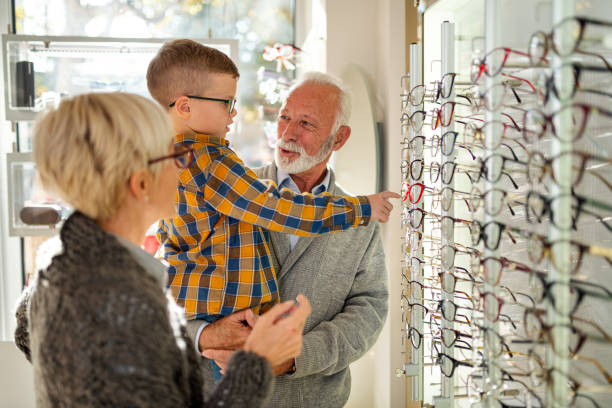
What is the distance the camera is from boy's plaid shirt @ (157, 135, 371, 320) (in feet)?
4.60

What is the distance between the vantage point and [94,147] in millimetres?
864

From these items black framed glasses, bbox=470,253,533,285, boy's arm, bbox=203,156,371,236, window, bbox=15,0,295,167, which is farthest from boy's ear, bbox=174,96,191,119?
window, bbox=15,0,295,167

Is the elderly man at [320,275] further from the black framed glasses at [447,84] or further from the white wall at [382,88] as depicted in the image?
the black framed glasses at [447,84]

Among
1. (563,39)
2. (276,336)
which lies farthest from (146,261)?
(563,39)

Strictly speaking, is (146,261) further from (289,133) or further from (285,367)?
(289,133)

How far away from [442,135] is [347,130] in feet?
2.43

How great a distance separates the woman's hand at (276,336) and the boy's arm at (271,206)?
1.17 feet

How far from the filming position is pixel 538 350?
910mm

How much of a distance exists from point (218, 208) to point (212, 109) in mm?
264

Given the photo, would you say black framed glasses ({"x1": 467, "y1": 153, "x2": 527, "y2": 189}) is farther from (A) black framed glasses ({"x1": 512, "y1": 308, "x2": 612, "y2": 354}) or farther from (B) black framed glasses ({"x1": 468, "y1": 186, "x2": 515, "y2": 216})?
(A) black framed glasses ({"x1": 512, "y1": 308, "x2": 612, "y2": 354})

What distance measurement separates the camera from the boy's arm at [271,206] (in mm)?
1396

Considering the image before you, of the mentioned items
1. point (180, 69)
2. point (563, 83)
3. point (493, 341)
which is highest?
point (180, 69)

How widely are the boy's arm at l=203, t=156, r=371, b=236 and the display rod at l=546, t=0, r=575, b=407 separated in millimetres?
616

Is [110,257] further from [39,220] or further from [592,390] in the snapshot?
[39,220]
